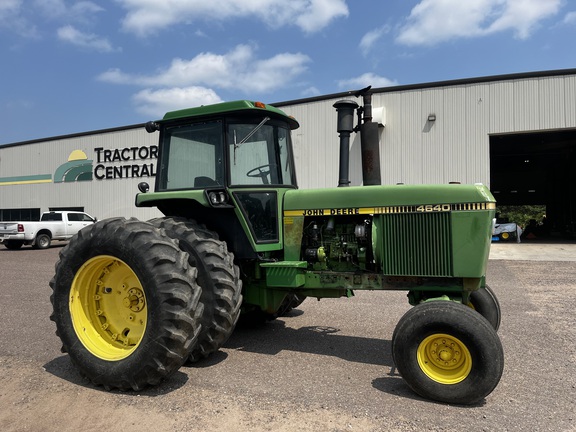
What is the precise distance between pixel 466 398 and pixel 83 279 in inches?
129

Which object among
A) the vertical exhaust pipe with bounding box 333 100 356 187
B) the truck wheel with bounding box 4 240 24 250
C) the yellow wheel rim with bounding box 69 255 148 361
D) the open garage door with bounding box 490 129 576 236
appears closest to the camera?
the yellow wheel rim with bounding box 69 255 148 361

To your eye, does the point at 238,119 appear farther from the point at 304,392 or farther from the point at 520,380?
the point at 520,380

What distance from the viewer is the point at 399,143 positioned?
626 inches

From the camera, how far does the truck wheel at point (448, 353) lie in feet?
10.5

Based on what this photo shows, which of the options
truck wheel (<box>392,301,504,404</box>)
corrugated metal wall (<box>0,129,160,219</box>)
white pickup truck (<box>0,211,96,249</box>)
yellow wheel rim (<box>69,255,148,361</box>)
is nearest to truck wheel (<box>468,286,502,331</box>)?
truck wheel (<box>392,301,504,404</box>)

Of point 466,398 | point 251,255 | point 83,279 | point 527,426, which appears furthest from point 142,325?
point 527,426

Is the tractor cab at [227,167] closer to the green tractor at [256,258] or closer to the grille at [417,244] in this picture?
the green tractor at [256,258]

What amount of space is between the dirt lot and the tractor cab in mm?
1226

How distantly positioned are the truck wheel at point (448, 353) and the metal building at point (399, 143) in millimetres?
12800

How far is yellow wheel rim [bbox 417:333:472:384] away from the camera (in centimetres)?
335

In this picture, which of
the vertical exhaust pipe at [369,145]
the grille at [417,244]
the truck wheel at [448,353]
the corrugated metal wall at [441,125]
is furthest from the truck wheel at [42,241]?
the truck wheel at [448,353]

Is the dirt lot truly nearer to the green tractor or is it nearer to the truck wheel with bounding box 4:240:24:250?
the green tractor

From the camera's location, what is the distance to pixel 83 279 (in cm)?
402

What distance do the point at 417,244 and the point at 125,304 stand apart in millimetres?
2637
